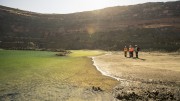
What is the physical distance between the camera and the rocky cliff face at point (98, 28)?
5541 cm

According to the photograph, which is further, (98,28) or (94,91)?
(98,28)

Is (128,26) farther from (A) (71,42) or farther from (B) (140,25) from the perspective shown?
(A) (71,42)

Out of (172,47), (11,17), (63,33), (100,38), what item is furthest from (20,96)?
(11,17)

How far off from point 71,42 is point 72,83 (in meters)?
51.4

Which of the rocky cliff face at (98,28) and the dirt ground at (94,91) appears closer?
the dirt ground at (94,91)

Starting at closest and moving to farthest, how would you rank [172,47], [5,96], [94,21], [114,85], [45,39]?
[5,96] < [114,85] < [172,47] < [45,39] < [94,21]

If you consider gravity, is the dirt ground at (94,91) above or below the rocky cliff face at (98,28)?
below

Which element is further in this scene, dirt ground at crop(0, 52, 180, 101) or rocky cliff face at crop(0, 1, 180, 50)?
rocky cliff face at crop(0, 1, 180, 50)

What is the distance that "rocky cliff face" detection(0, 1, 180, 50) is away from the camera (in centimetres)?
5541

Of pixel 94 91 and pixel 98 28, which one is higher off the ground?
pixel 98 28

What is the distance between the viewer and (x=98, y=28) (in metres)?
69.6

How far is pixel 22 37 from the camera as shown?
68750 mm

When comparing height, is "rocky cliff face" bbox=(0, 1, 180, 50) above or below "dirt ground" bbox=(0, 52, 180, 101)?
above

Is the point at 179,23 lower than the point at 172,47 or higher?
higher
